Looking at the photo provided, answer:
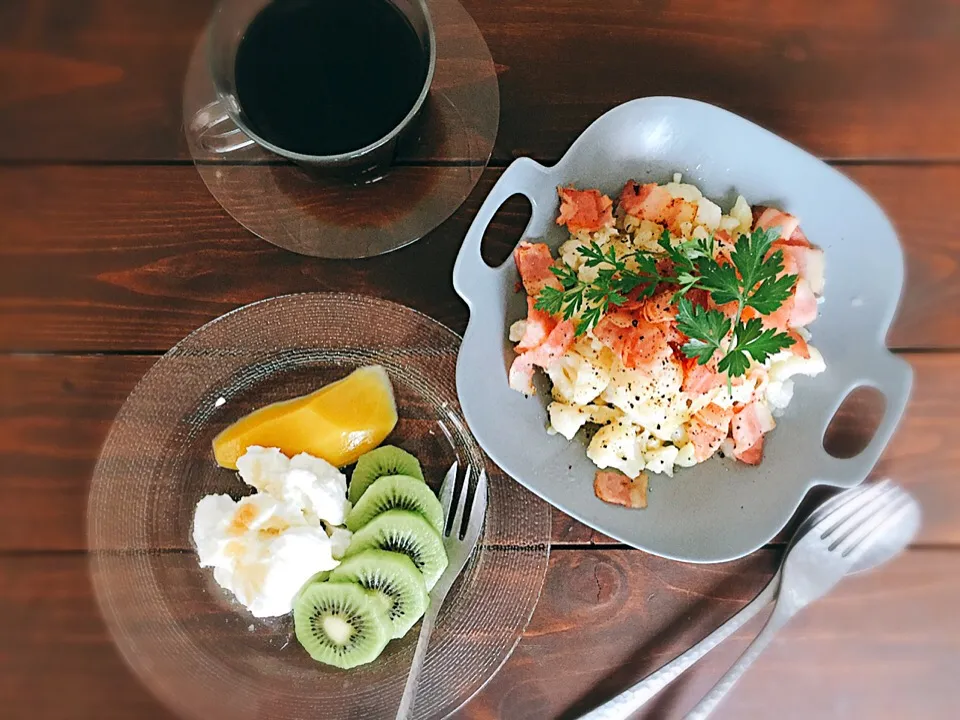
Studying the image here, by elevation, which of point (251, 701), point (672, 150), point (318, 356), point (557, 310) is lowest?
point (251, 701)

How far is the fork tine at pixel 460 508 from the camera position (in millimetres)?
1025

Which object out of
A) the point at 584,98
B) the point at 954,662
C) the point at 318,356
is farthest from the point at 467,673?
the point at 584,98

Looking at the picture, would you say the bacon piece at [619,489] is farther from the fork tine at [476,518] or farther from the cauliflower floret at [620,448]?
the fork tine at [476,518]

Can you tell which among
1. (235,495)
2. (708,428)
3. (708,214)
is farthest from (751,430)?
(235,495)

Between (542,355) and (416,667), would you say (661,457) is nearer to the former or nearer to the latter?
(542,355)

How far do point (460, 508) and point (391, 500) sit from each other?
86 millimetres

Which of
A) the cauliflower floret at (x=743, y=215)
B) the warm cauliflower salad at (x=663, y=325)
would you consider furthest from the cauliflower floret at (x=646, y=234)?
the cauliflower floret at (x=743, y=215)

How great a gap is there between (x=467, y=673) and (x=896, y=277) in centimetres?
71

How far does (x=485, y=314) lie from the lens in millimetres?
1007

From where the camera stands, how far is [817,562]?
41.6 inches

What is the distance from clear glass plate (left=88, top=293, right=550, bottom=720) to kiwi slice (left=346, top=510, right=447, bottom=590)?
6cm

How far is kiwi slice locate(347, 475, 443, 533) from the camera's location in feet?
3.26

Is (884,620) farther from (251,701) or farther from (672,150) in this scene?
(251,701)

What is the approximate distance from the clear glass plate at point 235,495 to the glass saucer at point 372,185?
0.09 meters
